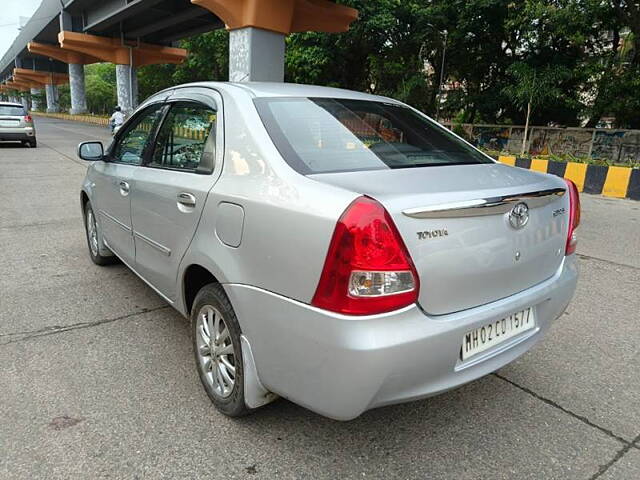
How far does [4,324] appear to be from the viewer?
3.24 metres

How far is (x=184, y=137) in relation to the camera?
283cm

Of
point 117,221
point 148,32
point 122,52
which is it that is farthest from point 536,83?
point 122,52

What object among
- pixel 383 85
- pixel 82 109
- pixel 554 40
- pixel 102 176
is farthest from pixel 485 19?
pixel 82 109

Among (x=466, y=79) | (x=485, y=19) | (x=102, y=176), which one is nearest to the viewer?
(x=102, y=176)

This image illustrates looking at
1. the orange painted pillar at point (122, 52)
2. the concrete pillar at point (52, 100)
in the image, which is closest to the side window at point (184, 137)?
the orange painted pillar at point (122, 52)

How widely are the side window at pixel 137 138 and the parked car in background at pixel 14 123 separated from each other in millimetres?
14675

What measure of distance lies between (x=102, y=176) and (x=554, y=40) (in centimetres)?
1848

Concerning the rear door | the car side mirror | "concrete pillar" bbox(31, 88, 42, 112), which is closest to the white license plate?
the rear door

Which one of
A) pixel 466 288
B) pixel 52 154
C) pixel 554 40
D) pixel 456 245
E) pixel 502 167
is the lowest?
pixel 52 154

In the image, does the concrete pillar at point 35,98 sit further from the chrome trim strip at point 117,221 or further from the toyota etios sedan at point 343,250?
the toyota etios sedan at point 343,250

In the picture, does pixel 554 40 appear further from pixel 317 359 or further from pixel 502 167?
pixel 317 359

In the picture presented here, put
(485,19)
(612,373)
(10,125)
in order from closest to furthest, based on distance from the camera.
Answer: (612,373) < (10,125) < (485,19)

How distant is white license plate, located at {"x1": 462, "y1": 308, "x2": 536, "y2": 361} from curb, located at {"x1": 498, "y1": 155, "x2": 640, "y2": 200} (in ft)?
26.9

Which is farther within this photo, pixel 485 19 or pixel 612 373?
→ pixel 485 19
